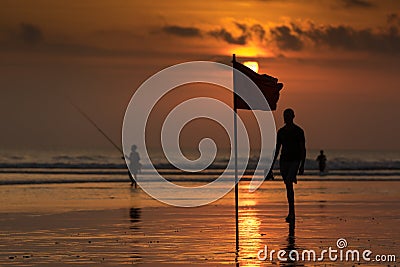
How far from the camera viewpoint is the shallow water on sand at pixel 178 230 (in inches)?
615

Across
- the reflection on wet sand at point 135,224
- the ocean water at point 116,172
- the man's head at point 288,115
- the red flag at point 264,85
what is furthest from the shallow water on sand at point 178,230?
the ocean water at point 116,172

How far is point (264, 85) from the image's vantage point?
65.8ft

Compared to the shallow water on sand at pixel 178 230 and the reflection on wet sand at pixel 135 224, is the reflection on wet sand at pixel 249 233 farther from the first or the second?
the reflection on wet sand at pixel 135 224

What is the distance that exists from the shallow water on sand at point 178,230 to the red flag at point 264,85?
2.36 meters

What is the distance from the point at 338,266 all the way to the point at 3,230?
7.66 meters

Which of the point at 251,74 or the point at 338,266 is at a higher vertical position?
the point at 251,74

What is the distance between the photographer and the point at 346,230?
1973cm

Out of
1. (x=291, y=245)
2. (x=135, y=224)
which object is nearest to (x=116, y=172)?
(x=135, y=224)

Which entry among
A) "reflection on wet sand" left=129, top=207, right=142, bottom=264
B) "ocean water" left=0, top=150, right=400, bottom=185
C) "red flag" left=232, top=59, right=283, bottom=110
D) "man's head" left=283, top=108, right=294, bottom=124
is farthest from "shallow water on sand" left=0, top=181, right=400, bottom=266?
"ocean water" left=0, top=150, right=400, bottom=185

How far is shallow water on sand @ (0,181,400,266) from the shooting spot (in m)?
15.6

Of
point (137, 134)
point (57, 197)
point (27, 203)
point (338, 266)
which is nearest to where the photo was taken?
point (338, 266)

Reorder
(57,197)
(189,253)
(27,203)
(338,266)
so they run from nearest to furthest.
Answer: (338,266) < (189,253) < (27,203) < (57,197)

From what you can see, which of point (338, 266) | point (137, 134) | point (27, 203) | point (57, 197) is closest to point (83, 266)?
point (338, 266)

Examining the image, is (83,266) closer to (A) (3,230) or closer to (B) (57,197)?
(A) (3,230)
